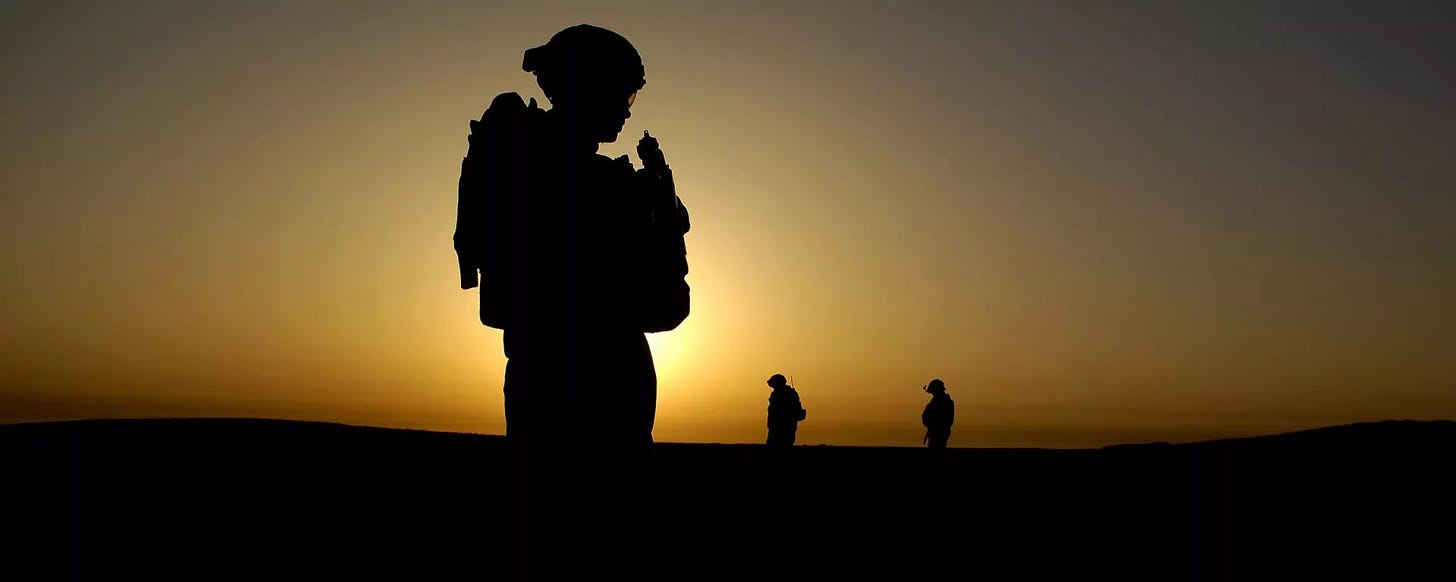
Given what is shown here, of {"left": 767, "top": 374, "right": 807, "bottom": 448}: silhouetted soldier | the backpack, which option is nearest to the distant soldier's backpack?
the backpack

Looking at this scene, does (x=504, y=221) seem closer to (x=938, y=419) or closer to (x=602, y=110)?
(x=602, y=110)

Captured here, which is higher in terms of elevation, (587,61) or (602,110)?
(587,61)

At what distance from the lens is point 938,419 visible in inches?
899

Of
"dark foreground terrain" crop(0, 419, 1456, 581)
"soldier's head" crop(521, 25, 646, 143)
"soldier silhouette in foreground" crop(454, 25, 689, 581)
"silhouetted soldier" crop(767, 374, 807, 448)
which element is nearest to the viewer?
"soldier silhouette in foreground" crop(454, 25, 689, 581)

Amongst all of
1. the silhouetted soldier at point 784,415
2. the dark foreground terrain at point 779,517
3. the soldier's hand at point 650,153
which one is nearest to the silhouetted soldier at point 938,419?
the silhouetted soldier at point 784,415

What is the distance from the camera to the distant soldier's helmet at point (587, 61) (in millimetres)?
4199

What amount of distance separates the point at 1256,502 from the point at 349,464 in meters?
5.54

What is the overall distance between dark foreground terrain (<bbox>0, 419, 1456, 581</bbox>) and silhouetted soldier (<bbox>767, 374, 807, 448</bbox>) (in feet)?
42.5

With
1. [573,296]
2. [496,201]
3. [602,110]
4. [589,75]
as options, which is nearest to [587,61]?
[589,75]

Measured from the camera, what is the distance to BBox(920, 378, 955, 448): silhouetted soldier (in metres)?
22.8

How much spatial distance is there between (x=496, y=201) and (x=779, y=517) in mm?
4671

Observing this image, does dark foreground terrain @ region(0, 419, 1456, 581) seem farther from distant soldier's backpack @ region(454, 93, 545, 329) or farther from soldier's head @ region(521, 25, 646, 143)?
soldier's head @ region(521, 25, 646, 143)

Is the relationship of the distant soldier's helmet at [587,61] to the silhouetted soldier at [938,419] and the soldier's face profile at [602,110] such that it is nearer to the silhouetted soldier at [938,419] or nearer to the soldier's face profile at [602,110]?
the soldier's face profile at [602,110]

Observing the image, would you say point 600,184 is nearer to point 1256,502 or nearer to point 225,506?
point 225,506
